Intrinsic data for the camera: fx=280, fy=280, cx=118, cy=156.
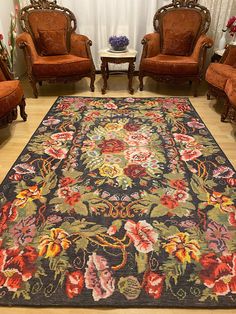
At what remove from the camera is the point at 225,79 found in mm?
3010

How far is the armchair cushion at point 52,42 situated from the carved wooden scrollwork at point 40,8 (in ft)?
0.77

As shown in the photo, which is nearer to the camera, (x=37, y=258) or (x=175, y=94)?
(x=37, y=258)

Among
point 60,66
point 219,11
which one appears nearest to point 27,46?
point 60,66

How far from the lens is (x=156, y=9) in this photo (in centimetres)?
422

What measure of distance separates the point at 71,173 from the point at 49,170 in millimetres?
191

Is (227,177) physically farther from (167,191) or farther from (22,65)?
(22,65)

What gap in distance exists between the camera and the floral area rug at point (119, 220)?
4.64ft

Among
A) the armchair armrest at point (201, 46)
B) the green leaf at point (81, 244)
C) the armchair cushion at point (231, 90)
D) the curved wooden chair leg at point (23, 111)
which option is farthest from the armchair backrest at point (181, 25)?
the green leaf at point (81, 244)

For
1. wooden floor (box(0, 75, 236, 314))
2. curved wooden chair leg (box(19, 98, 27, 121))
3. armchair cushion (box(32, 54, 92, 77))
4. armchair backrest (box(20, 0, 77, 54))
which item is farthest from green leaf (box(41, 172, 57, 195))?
armchair backrest (box(20, 0, 77, 54))

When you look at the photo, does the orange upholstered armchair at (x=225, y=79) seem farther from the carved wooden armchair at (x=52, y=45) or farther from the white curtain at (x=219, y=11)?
the carved wooden armchair at (x=52, y=45)

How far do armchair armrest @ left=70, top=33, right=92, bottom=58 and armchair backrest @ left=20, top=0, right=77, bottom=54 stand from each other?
0.10 metres

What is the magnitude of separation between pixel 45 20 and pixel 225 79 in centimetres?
254

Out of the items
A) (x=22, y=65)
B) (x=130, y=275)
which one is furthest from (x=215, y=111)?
(x=22, y=65)

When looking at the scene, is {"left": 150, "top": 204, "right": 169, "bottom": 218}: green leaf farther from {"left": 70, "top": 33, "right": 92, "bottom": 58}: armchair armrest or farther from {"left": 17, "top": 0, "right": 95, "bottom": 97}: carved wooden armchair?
{"left": 70, "top": 33, "right": 92, "bottom": 58}: armchair armrest
